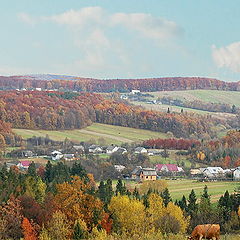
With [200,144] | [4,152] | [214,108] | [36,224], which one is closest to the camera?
Answer: [36,224]

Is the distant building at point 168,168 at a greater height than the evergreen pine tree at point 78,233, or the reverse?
the evergreen pine tree at point 78,233

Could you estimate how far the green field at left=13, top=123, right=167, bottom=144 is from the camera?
125m

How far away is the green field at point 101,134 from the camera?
125 metres

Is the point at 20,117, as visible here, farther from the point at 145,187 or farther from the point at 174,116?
the point at 145,187

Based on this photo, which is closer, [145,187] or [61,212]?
[61,212]

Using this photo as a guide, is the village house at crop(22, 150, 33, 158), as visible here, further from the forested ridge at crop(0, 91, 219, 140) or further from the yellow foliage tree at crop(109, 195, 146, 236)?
the yellow foliage tree at crop(109, 195, 146, 236)

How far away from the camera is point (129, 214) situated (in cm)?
4519

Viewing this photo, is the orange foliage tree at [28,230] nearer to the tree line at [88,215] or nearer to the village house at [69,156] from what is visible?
the tree line at [88,215]

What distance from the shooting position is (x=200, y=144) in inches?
4321

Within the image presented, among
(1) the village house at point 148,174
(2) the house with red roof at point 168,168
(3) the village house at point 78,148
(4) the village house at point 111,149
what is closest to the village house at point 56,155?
(3) the village house at point 78,148

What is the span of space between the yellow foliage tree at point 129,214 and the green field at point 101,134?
75631mm

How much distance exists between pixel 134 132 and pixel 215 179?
61394mm

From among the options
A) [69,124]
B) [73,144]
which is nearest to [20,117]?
[69,124]

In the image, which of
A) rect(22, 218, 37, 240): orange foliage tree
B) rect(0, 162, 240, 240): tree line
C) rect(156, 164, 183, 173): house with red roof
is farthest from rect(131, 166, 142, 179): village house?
rect(22, 218, 37, 240): orange foliage tree
